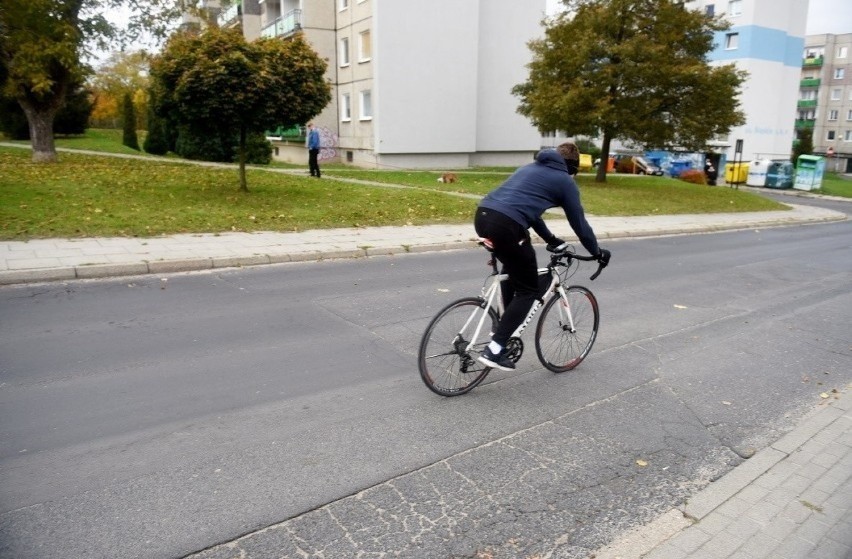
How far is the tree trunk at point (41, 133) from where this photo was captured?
2106 centimetres

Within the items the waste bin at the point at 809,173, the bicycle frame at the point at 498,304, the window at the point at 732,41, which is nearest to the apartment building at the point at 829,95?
the window at the point at 732,41

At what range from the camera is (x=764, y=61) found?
5053cm

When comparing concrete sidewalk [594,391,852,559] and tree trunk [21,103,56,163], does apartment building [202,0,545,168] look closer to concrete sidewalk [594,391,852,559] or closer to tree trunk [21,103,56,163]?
tree trunk [21,103,56,163]

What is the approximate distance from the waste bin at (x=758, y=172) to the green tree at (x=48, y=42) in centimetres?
3400

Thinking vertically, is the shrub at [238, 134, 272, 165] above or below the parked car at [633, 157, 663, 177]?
above

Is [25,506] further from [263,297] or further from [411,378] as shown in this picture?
[263,297]

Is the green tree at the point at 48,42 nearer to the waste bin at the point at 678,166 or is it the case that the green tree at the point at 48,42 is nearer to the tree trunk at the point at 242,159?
the tree trunk at the point at 242,159

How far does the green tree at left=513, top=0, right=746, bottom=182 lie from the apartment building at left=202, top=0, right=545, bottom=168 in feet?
23.5

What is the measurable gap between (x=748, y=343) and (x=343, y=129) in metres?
29.6

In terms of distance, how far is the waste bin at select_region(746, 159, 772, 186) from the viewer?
1569 inches

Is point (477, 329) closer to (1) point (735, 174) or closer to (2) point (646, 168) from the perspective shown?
(1) point (735, 174)

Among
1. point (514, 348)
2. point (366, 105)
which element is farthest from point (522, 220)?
point (366, 105)

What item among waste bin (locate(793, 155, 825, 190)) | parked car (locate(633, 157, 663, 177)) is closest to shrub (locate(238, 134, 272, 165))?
parked car (locate(633, 157, 663, 177))

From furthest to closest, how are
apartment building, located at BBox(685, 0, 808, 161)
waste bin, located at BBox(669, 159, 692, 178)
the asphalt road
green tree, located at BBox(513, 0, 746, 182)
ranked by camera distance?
apartment building, located at BBox(685, 0, 808, 161)
waste bin, located at BBox(669, 159, 692, 178)
green tree, located at BBox(513, 0, 746, 182)
the asphalt road
